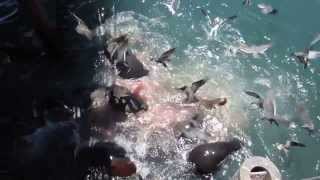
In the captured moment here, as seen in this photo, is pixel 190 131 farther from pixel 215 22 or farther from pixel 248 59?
pixel 215 22

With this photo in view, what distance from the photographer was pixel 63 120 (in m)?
5.54

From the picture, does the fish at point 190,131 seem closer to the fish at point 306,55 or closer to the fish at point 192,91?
the fish at point 192,91

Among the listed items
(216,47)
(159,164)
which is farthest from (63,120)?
(216,47)

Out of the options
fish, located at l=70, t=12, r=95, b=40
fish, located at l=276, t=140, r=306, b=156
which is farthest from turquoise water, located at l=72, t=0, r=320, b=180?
fish, located at l=70, t=12, r=95, b=40

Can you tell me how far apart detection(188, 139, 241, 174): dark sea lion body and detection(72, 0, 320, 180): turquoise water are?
14 cm

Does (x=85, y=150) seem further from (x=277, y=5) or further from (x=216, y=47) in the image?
(x=277, y=5)

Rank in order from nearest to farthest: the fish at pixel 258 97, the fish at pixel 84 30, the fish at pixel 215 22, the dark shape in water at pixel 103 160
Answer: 1. the dark shape in water at pixel 103 160
2. the fish at pixel 258 97
3. the fish at pixel 84 30
4. the fish at pixel 215 22

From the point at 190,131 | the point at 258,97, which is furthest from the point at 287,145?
the point at 190,131

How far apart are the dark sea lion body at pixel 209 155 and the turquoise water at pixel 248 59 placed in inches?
5.7

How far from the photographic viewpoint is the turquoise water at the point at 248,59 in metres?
5.57

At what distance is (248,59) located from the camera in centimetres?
639

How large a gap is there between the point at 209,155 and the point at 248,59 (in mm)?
1876

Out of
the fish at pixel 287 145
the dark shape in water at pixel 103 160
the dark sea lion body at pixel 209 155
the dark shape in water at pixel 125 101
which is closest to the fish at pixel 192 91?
the dark shape in water at pixel 125 101

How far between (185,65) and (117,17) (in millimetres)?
1418
